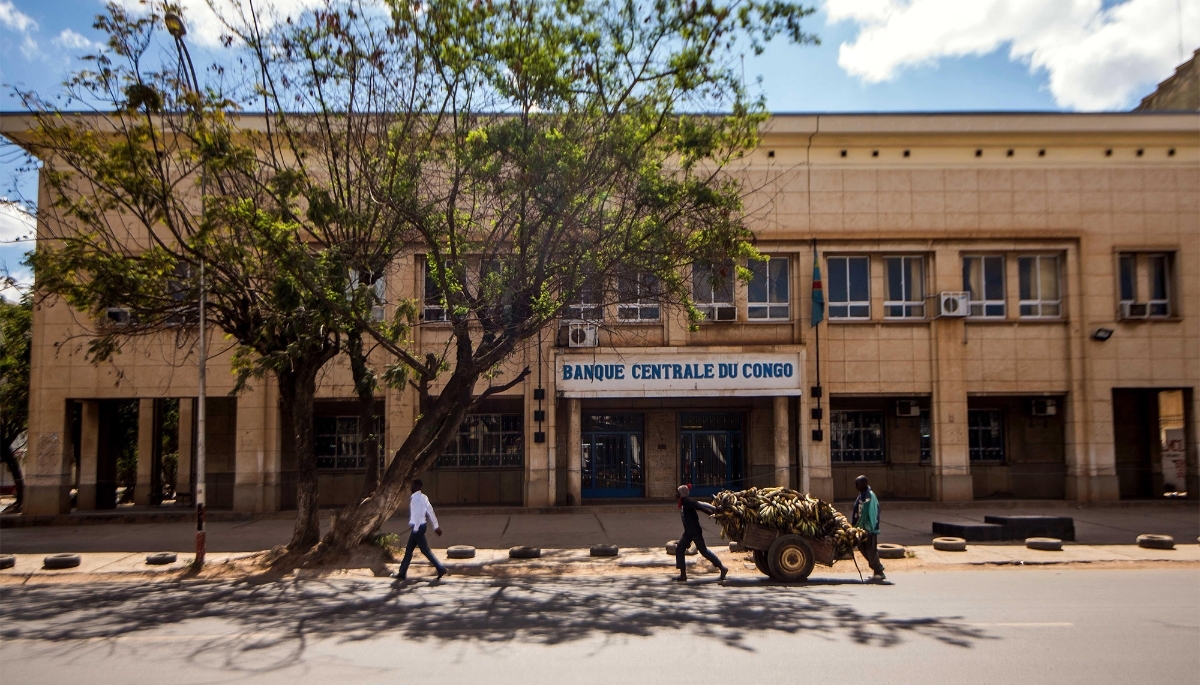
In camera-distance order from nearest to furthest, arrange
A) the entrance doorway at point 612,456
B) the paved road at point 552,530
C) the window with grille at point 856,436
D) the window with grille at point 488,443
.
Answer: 1. the paved road at point 552,530
2. the entrance doorway at point 612,456
3. the window with grille at point 488,443
4. the window with grille at point 856,436

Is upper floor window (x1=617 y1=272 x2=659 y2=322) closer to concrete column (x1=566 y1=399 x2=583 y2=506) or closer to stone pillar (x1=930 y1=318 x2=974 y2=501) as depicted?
concrete column (x1=566 y1=399 x2=583 y2=506)

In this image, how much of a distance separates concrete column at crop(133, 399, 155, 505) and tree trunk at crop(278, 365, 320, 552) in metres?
11.4

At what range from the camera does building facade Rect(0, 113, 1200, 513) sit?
21984mm

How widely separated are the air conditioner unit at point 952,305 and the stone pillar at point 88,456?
2214cm

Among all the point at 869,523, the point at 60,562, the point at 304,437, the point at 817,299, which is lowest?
the point at 60,562

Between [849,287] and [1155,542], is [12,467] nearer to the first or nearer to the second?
[849,287]

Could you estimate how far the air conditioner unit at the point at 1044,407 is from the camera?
24.1m

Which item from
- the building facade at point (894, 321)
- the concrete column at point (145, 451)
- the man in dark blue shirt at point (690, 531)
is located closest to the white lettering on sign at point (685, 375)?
the building facade at point (894, 321)

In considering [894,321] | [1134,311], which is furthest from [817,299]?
[1134,311]

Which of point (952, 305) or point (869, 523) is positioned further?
point (952, 305)

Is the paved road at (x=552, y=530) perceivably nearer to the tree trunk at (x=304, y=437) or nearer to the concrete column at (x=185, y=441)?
the tree trunk at (x=304, y=437)

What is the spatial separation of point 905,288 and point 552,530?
11.4m

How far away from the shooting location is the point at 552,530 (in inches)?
748

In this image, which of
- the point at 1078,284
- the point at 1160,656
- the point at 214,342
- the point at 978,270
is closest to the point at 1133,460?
the point at 1078,284
